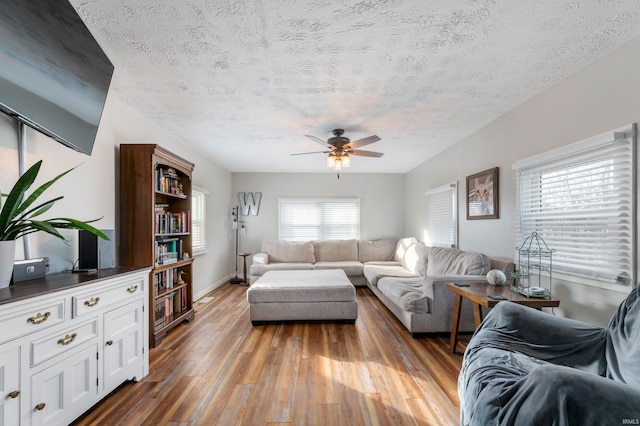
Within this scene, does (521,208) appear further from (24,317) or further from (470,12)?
(24,317)

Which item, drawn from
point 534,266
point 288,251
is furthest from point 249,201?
point 534,266

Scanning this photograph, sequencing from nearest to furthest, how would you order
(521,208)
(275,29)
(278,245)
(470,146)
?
(275,29), (521,208), (470,146), (278,245)

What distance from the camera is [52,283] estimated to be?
5.52 ft

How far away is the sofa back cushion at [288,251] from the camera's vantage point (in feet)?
19.1

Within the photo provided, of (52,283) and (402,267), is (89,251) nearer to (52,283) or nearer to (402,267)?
(52,283)

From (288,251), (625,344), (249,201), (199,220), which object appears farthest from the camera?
(249,201)

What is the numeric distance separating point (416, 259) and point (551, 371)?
12.6 feet

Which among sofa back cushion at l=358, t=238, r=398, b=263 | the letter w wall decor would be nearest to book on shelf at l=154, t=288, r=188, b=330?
the letter w wall decor

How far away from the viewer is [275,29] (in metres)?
1.70

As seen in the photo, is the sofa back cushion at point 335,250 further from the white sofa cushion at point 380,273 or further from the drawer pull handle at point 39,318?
the drawer pull handle at point 39,318

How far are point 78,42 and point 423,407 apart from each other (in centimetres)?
309

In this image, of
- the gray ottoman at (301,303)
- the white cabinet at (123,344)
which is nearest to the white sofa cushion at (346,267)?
the gray ottoman at (301,303)

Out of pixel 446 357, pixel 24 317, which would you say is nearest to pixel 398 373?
pixel 446 357

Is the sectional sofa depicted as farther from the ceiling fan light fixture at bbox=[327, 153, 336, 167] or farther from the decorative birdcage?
the ceiling fan light fixture at bbox=[327, 153, 336, 167]
